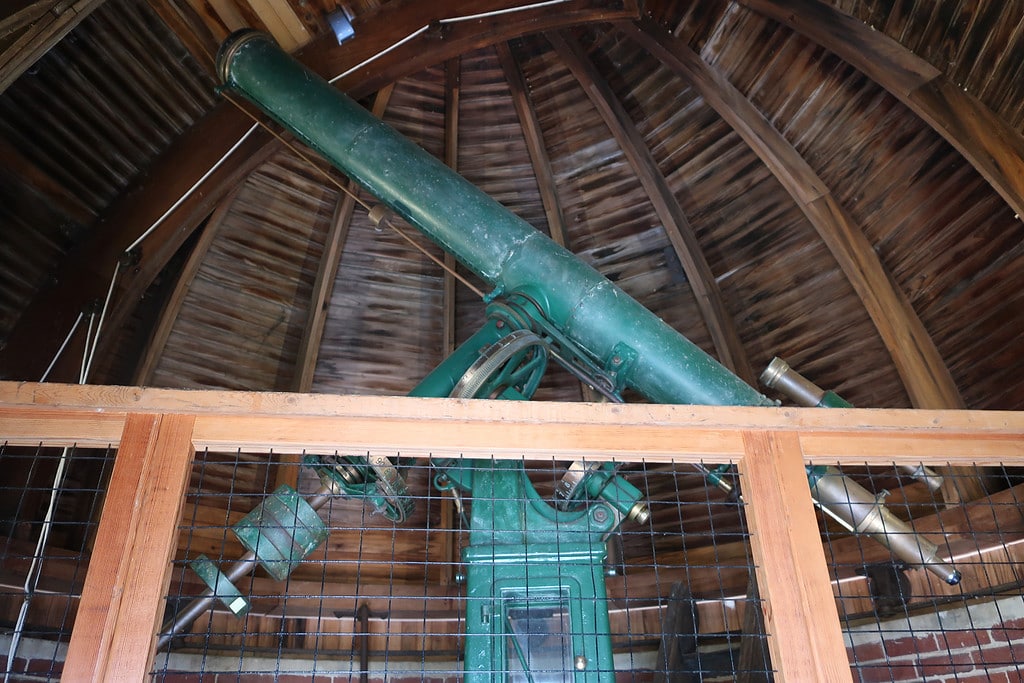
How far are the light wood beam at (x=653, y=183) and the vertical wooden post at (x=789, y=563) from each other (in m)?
2.48

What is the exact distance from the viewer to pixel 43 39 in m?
2.35

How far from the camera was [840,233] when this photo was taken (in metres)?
3.72

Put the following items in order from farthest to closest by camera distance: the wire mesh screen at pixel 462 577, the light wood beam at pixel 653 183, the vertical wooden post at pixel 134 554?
the light wood beam at pixel 653 183 < the wire mesh screen at pixel 462 577 < the vertical wooden post at pixel 134 554

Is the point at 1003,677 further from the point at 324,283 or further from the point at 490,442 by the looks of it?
the point at 324,283

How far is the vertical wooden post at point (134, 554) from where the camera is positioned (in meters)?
1.41

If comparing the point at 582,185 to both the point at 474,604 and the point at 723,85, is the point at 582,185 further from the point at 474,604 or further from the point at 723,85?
the point at 474,604

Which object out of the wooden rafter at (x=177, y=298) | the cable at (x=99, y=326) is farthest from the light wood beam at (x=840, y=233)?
the cable at (x=99, y=326)

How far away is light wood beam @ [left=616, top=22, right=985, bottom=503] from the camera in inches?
138

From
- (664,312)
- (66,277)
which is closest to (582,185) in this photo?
(664,312)

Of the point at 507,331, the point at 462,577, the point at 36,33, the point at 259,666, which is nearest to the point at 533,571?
the point at 462,577

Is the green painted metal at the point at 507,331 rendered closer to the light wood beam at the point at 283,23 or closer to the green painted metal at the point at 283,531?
the light wood beam at the point at 283,23

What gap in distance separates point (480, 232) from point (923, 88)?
1777mm

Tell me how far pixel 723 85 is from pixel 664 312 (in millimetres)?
1235

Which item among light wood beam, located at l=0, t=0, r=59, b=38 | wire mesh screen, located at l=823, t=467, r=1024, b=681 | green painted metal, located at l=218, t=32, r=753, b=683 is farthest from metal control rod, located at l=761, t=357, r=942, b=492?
light wood beam, located at l=0, t=0, r=59, b=38
